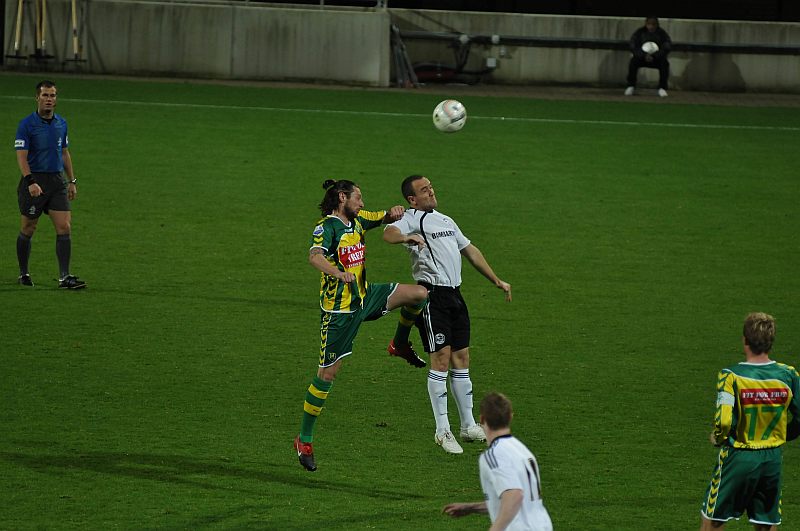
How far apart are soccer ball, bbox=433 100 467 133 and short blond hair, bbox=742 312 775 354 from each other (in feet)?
34.6

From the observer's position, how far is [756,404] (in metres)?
7.17

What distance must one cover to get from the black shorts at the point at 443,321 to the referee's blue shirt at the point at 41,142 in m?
6.07

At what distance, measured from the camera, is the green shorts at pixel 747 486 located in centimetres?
723

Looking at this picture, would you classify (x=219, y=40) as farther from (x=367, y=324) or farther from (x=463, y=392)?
(x=463, y=392)

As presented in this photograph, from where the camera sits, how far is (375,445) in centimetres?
1024

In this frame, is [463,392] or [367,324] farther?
[367,324]

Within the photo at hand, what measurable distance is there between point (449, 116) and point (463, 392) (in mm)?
7744

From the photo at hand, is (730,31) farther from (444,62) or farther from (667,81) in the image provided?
(444,62)

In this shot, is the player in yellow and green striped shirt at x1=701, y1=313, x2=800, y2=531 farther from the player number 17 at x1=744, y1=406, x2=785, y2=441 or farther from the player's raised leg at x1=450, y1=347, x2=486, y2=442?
the player's raised leg at x1=450, y1=347, x2=486, y2=442

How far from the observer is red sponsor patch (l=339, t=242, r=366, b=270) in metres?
9.52

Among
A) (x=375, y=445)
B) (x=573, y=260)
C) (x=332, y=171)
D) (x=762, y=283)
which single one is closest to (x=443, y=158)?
(x=332, y=171)

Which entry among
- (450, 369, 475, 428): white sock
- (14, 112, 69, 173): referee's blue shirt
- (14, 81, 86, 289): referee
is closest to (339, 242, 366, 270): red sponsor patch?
(450, 369, 475, 428): white sock

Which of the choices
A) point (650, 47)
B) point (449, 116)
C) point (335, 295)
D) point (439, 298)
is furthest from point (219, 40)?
point (335, 295)

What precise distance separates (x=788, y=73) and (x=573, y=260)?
654 inches
